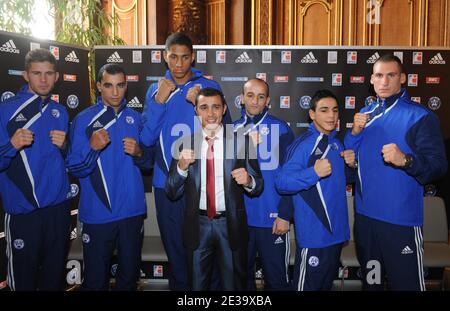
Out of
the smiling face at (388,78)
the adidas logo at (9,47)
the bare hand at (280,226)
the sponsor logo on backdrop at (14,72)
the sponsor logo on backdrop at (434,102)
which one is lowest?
the bare hand at (280,226)

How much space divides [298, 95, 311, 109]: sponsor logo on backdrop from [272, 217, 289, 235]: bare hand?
1.40 meters

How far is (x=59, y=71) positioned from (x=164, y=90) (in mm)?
1174

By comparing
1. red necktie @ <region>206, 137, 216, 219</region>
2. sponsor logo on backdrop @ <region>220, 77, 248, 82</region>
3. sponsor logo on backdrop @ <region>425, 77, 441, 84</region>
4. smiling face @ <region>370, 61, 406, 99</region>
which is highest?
sponsor logo on backdrop @ <region>220, 77, 248, 82</region>

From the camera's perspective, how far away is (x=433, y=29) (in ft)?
17.7

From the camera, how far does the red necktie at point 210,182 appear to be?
2313 millimetres

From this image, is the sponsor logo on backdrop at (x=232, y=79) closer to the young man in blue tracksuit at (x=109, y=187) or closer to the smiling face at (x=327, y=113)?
the young man in blue tracksuit at (x=109, y=187)

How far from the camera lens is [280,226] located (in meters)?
2.55

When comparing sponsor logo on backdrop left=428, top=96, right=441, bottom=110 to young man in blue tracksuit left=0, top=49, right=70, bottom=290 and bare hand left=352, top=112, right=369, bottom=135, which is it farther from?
young man in blue tracksuit left=0, top=49, right=70, bottom=290

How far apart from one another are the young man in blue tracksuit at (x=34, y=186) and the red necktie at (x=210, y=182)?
0.85 m

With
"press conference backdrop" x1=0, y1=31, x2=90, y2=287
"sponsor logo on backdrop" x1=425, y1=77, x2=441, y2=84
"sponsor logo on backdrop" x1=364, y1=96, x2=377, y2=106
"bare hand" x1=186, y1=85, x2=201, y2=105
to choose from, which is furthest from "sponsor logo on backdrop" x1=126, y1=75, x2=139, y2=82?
"sponsor logo on backdrop" x1=425, y1=77, x2=441, y2=84

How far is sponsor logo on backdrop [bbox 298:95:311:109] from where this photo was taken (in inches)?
143

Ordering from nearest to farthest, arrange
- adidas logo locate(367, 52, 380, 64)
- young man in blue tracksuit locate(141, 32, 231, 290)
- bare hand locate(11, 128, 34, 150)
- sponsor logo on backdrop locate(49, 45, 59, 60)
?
bare hand locate(11, 128, 34, 150), young man in blue tracksuit locate(141, 32, 231, 290), sponsor logo on backdrop locate(49, 45, 59, 60), adidas logo locate(367, 52, 380, 64)

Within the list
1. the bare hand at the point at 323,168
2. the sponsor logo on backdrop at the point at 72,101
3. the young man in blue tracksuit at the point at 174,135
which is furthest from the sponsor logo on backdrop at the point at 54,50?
the bare hand at the point at 323,168
